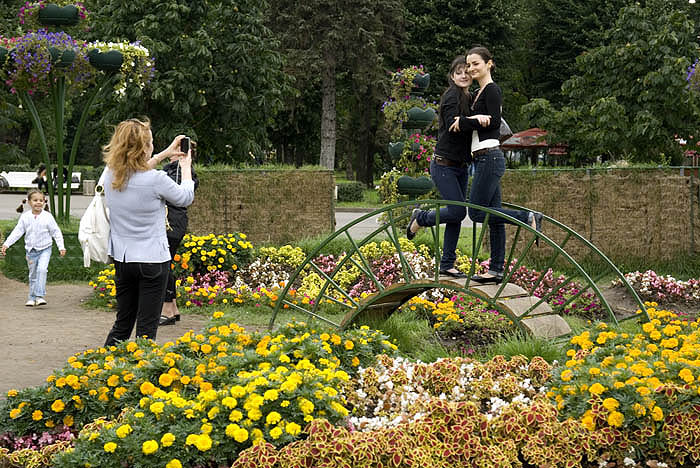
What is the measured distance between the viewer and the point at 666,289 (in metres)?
9.94

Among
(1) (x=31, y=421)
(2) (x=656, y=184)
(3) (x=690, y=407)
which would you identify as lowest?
(1) (x=31, y=421)

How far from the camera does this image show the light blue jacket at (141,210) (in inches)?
211

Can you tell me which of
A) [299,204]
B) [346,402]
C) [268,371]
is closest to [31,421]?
[268,371]

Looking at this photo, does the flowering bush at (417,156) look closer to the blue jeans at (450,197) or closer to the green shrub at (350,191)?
the blue jeans at (450,197)

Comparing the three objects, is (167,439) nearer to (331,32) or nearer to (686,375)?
Result: (686,375)

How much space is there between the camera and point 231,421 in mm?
3762

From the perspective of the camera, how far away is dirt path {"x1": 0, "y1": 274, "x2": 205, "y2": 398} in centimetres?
646

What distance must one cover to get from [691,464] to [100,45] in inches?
437

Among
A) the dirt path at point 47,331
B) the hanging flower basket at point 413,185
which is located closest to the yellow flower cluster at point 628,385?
the dirt path at point 47,331

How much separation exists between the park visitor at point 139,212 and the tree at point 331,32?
76.6 ft

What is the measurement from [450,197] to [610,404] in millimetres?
2570

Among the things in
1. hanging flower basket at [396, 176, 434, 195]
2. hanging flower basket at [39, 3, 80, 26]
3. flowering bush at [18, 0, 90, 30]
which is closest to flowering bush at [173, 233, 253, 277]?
hanging flower basket at [396, 176, 434, 195]

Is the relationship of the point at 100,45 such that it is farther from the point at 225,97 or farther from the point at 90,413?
the point at 225,97

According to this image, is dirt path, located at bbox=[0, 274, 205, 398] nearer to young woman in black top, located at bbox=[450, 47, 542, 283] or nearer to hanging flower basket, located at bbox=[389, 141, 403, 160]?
young woman in black top, located at bbox=[450, 47, 542, 283]
